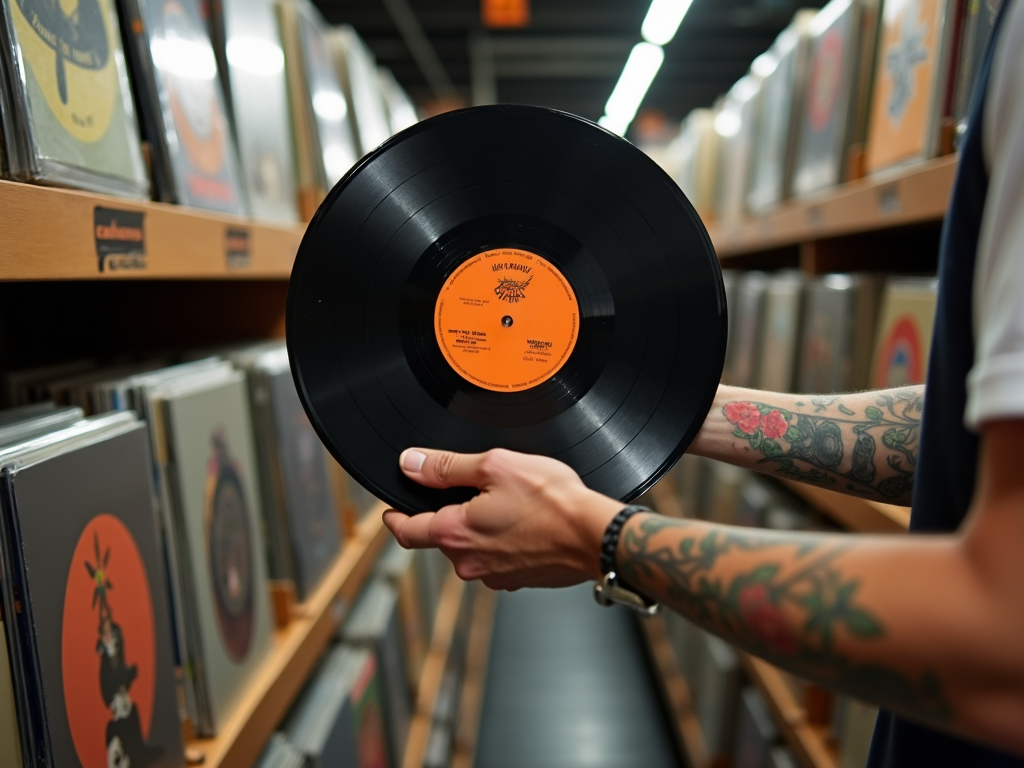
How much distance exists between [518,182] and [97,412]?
0.60 meters

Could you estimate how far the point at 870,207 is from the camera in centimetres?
145

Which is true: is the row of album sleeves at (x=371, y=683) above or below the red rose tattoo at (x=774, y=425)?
below

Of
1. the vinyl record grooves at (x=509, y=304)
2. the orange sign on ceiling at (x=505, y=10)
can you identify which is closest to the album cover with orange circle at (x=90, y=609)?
the vinyl record grooves at (x=509, y=304)

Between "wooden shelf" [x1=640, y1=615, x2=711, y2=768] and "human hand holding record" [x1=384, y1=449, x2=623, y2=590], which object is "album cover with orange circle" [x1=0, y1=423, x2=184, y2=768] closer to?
"human hand holding record" [x1=384, y1=449, x2=623, y2=590]

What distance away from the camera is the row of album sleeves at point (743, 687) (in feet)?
5.26

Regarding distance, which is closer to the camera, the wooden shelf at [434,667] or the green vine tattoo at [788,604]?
the green vine tattoo at [788,604]

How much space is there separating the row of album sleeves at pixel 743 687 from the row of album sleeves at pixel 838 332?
0.34 metres

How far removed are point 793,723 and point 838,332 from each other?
35.9 inches

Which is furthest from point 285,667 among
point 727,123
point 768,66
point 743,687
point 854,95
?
point 727,123

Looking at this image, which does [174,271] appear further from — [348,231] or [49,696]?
[49,696]

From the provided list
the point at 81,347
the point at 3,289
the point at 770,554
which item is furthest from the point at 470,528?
the point at 81,347

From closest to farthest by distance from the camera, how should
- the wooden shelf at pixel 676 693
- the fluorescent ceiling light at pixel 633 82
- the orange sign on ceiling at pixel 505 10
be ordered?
the wooden shelf at pixel 676 693 < the orange sign on ceiling at pixel 505 10 < the fluorescent ceiling light at pixel 633 82

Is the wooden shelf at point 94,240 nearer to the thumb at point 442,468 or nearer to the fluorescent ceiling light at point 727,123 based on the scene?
the thumb at point 442,468

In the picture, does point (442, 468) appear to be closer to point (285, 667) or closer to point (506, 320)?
point (506, 320)
